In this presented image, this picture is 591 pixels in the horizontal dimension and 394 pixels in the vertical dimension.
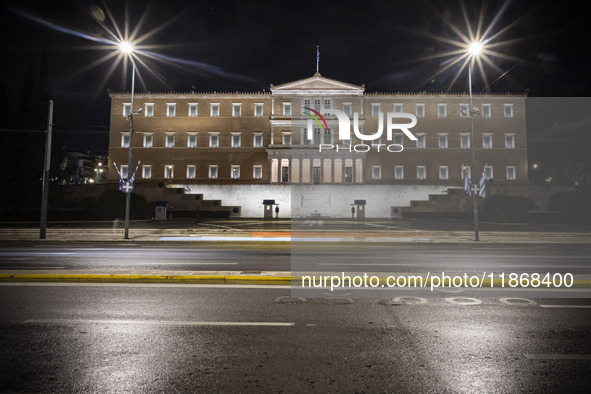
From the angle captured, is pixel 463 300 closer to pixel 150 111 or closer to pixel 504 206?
pixel 504 206

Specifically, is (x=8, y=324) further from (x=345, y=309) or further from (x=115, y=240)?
(x=115, y=240)

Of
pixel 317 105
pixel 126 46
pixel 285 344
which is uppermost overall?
pixel 317 105

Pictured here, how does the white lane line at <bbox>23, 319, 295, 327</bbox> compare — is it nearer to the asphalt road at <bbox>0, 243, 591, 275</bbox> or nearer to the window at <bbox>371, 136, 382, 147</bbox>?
the asphalt road at <bbox>0, 243, 591, 275</bbox>

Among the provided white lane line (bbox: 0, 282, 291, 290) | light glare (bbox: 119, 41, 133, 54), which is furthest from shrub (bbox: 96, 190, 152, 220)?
white lane line (bbox: 0, 282, 291, 290)

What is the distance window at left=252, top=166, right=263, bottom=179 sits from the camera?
182ft

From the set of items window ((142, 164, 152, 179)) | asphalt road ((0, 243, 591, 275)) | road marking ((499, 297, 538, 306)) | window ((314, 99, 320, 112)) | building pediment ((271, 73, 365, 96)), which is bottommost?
road marking ((499, 297, 538, 306))

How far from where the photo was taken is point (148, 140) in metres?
56.1

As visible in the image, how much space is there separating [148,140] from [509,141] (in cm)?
5540

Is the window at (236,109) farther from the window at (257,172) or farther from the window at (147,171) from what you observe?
the window at (147,171)

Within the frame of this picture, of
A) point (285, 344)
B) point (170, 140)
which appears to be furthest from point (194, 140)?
point (285, 344)

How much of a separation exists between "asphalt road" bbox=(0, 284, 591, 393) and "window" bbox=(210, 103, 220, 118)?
51.8 m

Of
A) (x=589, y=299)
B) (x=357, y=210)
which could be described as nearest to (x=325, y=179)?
(x=357, y=210)

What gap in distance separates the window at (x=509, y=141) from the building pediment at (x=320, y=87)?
23106mm

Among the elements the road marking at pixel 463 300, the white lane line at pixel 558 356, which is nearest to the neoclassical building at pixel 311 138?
the road marking at pixel 463 300
